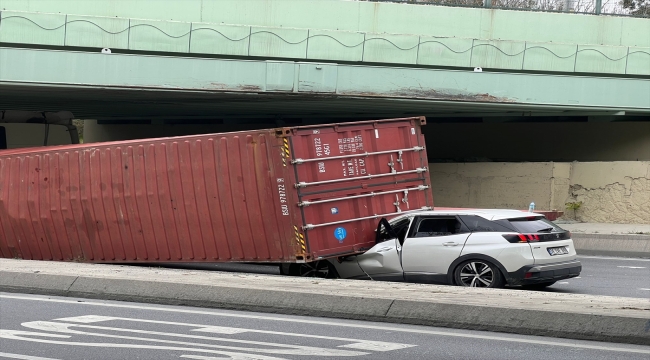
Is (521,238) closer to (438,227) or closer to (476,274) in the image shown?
(476,274)

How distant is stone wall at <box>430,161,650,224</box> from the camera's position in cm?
2591

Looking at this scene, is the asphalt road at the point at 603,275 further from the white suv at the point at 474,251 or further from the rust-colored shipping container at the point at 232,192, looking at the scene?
the rust-colored shipping container at the point at 232,192

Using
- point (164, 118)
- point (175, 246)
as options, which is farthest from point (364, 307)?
point (164, 118)

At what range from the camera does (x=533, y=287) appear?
46.6ft

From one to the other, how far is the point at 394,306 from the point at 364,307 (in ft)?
1.21

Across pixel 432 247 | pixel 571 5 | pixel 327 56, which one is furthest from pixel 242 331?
pixel 571 5

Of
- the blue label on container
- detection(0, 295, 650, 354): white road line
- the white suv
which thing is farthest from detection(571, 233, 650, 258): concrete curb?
detection(0, 295, 650, 354): white road line

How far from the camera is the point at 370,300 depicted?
10.2 m

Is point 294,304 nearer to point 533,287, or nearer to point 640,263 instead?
point 533,287

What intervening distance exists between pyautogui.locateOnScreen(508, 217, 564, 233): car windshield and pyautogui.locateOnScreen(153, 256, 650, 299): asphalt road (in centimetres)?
123

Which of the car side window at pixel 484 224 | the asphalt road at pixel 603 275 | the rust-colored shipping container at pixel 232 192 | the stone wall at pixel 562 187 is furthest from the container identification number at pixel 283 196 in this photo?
the stone wall at pixel 562 187

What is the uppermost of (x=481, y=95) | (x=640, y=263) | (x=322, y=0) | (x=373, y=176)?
(x=322, y=0)

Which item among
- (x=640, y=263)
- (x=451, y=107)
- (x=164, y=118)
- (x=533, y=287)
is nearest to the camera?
(x=533, y=287)

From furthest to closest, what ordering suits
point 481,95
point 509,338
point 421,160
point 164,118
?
1. point 164,118
2. point 481,95
3. point 421,160
4. point 509,338
